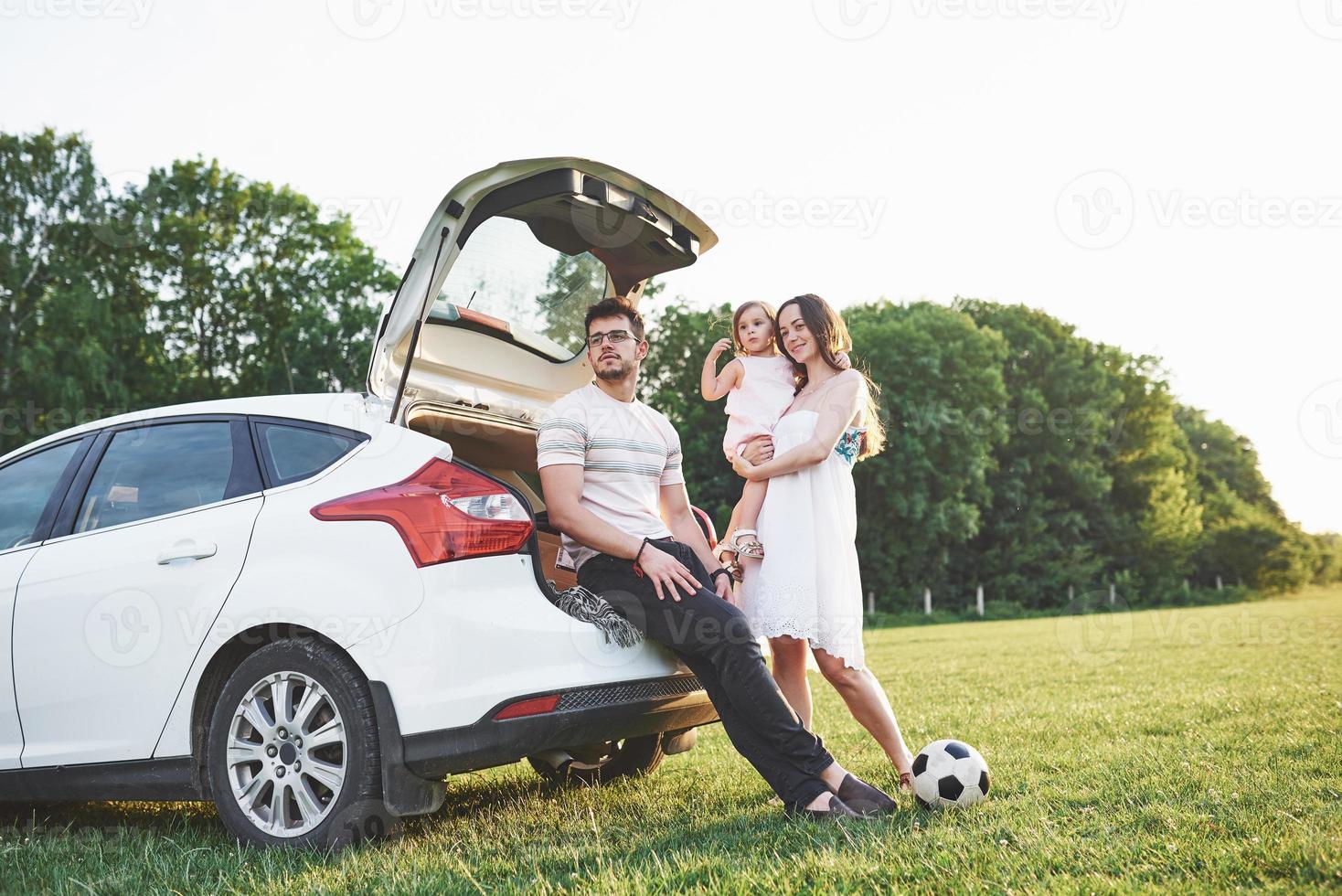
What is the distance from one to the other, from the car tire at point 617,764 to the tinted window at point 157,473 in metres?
2.10

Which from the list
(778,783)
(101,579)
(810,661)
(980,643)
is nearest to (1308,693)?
(810,661)

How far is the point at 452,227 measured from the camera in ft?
12.6

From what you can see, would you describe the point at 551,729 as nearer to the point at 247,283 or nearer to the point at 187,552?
the point at 187,552

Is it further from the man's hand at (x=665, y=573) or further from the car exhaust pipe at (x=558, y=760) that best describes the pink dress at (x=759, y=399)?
the car exhaust pipe at (x=558, y=760)

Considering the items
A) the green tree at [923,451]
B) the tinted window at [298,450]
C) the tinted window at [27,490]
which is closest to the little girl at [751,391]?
the tinted window at [298,450]

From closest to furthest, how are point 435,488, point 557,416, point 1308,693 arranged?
point 435,488 → point 557,416 → point 1308,693

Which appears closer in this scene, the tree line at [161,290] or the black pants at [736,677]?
the black pants at [736,677]

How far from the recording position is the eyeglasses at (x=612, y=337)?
4227 millimetres

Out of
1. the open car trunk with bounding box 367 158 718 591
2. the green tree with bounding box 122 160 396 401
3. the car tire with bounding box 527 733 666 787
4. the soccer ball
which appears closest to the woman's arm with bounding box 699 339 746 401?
the open car trunk with bounding box 367 158 718 591

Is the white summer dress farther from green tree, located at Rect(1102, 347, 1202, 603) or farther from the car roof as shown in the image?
green tree, located at Rect(1102, 347, 1202, 603)

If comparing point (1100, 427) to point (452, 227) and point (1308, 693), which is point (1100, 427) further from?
point (452, 227)

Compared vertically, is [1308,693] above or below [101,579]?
below

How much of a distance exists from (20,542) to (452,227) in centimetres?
218

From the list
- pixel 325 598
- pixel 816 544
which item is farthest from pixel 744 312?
pixel 325 598
